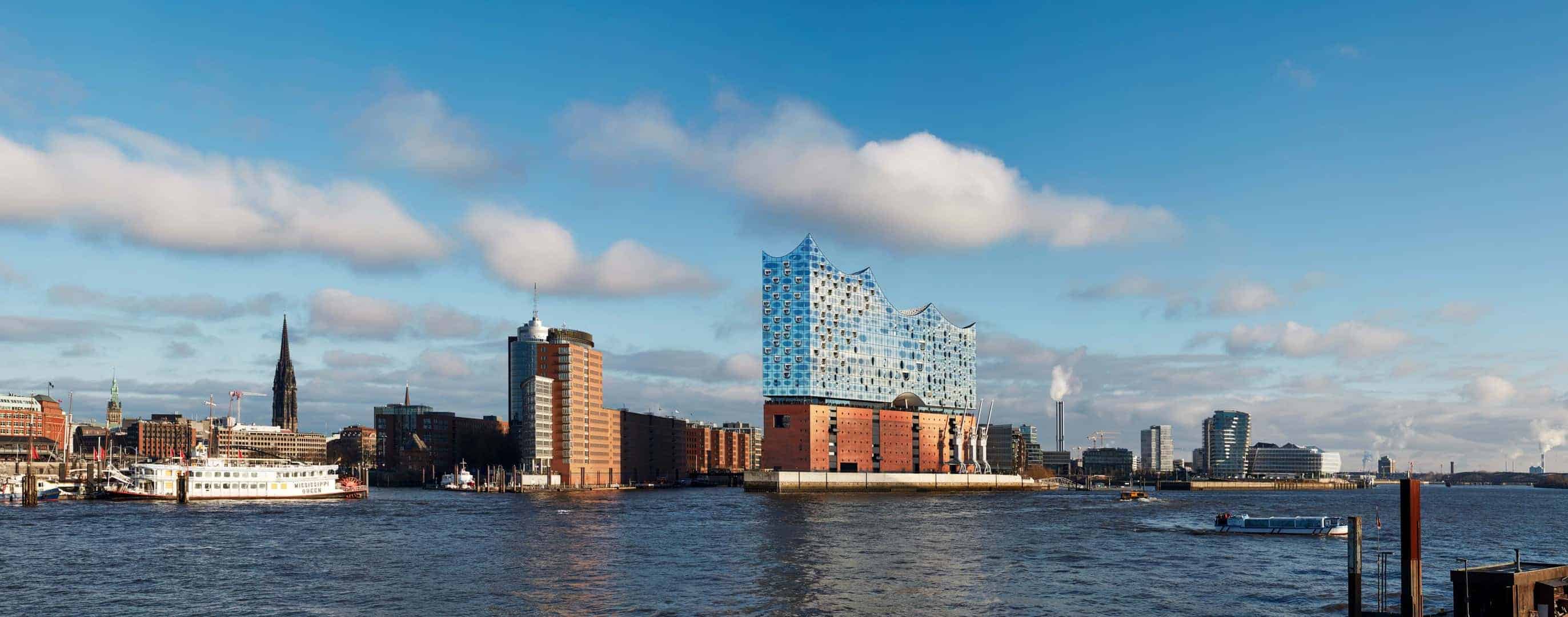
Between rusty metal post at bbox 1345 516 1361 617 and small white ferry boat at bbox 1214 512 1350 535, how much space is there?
66.3 metres

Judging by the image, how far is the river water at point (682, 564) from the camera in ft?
197

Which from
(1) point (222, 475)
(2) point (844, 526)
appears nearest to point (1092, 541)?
(2) point (844, 526)

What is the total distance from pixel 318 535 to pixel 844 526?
49.1 m

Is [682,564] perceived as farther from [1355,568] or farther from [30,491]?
[30,491]

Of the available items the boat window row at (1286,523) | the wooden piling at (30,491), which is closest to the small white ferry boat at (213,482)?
the wooden piling at (30,491)

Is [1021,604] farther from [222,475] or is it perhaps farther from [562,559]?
[222,475]

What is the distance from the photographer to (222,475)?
176125 mm

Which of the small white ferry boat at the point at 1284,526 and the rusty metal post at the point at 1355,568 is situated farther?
the small white ferry boat at the point at 1284,526

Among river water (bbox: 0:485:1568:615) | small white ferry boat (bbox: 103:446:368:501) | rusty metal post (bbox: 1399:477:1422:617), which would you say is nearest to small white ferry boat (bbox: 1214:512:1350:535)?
river water (bbox: 0:485:1568:615)

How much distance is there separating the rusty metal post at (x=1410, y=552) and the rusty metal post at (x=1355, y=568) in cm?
199

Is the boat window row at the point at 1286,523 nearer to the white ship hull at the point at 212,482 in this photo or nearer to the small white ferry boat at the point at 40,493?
the white ship hull at the point at 212,482

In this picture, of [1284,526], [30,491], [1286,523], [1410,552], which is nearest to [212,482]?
[30,491]

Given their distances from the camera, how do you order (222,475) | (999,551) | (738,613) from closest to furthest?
(738,613) → (999,551) → (222,475)

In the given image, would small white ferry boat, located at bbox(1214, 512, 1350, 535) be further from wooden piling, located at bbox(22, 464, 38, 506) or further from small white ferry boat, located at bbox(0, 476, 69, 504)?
small white ferry boat, located at bbox(0, 476, 69, 504)
